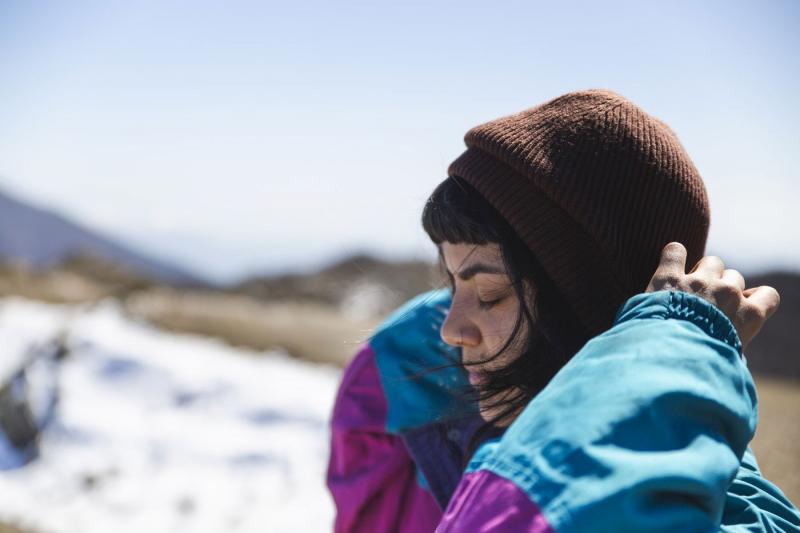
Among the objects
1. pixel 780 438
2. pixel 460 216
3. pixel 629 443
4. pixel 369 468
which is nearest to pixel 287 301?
pixel 780 438

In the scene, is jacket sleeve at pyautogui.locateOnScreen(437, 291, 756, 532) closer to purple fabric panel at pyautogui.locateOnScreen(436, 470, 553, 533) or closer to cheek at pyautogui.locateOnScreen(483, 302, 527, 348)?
purple fabric panel at pyautogui.locateOnScreen(436, 470, 553, 533)

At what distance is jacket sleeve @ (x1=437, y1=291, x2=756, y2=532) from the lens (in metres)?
0.75

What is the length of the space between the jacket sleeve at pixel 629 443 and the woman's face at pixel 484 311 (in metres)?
0.48

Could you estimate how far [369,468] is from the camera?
1.73m

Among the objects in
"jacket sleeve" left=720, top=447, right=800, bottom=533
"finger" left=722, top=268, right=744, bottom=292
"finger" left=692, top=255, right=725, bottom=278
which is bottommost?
"jacket sleeve" left=720, top=447, right=800, bottom=533

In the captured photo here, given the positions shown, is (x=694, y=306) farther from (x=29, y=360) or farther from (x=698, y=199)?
(x=29, y=360)

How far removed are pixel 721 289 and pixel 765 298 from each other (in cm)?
13

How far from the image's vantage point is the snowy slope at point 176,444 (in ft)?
13.8

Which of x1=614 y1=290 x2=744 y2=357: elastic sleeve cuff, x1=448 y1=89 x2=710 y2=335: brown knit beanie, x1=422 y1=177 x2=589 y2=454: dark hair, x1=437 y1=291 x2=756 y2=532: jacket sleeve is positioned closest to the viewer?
x1=437 y1=291 x2=756 y2=532: jacket sleeve

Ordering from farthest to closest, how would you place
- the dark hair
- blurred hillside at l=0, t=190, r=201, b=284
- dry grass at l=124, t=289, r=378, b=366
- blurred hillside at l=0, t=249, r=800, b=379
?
blurred hillside at l=0, t=190, r=201, b=284 → blurred hillside at l=0, t=249, r=800, b=379 → dry grass at l=124, t=289, r=378, b=366 → the dark hair

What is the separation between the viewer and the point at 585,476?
0.76m

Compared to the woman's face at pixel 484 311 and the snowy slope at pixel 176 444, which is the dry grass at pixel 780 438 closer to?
the woman's face at pixel 484 311

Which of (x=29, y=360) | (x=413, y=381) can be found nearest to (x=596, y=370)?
(x=413, y=381)

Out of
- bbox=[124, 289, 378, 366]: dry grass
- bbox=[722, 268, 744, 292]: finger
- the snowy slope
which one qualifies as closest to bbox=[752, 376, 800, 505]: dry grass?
bbox=[722, 268, 744, 292]: finger
